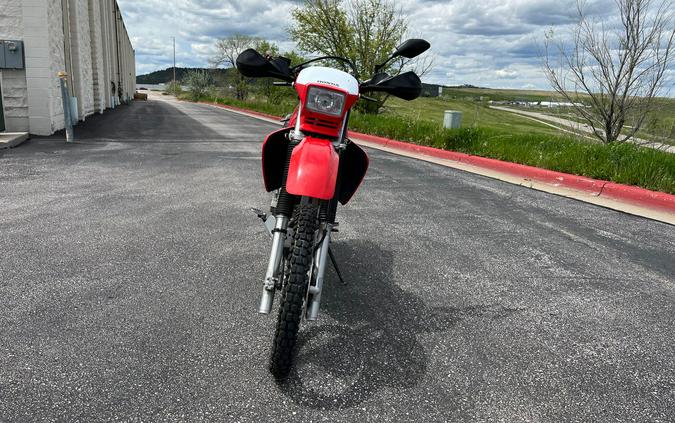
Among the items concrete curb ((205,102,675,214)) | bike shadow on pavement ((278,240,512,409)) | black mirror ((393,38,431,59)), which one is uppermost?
black mirror ((393,38,431,59))

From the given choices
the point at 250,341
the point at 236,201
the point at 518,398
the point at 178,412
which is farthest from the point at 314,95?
the point at 236,201

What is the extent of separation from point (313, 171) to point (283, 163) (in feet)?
2.81

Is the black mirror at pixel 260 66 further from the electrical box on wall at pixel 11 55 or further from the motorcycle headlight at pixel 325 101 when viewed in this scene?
the electrical box on wall at pixel 11 55

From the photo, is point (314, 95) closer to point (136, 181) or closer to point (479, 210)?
point (479, 210)

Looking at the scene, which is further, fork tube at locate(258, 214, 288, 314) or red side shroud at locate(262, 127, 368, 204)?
red side shroud at locate(262, 127, 368, 204)

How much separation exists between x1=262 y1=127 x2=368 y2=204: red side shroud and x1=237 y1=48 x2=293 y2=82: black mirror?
1.27ft

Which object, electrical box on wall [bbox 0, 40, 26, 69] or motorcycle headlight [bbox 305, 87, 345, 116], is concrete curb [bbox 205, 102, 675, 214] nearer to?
motorcycle headlight [bbox 305, 87, 345, 116]

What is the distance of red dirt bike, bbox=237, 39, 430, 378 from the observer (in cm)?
227

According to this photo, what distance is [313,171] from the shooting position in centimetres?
248

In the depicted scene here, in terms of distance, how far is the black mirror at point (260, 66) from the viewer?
2988 millimetres

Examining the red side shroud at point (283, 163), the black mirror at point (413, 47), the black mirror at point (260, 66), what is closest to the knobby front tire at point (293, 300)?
the red side shroud at point (283, 163)

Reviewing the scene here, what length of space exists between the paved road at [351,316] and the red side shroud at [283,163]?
30.7 inches

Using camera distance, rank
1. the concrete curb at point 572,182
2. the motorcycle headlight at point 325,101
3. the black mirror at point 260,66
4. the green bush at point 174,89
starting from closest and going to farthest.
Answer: the motorcycle headlight at point 325,101
the black mirror at point 260,66
the concrete curb at point 572,182
the green bush at point 174,89

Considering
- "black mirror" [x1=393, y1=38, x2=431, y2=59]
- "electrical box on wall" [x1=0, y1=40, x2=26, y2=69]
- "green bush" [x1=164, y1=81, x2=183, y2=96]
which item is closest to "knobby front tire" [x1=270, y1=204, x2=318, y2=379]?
"black mirror" [x1=393, y1=38, x2=431, y2=59]
